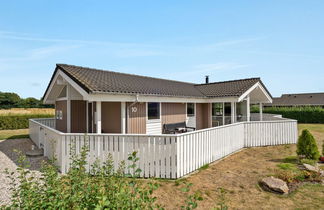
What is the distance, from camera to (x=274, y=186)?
502 cm

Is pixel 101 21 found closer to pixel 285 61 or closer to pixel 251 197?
pixel 251 197

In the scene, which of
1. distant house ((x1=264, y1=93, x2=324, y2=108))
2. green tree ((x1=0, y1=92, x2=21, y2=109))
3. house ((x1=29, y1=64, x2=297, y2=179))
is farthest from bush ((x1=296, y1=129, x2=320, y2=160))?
green tree ((x1=0, y1=92, x2=21, y2=109))

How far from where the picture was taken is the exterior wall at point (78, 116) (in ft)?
31.9

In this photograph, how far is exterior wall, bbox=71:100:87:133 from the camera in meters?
9.73

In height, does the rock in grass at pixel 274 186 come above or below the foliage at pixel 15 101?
below

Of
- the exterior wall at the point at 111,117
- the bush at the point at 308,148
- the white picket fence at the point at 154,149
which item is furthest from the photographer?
the exterior wall at the point at 111,117

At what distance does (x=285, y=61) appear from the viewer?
15.1 meters

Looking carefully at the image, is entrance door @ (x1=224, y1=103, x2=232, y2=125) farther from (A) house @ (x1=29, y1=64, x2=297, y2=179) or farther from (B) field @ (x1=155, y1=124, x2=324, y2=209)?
Result: (B) field @ (x1=155, y1=124, x2=324, y2=209)

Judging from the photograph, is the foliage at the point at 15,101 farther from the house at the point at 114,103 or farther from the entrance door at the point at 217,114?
the entrance door at the point at 217,114

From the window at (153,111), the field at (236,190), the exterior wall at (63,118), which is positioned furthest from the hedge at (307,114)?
the exterior wall at (63,118)

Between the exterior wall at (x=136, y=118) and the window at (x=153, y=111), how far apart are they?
1.35ft

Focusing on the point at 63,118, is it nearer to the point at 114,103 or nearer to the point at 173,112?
the point at 114,103

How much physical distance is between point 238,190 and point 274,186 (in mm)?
1019

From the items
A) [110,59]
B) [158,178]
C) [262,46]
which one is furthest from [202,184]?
[110,59]
